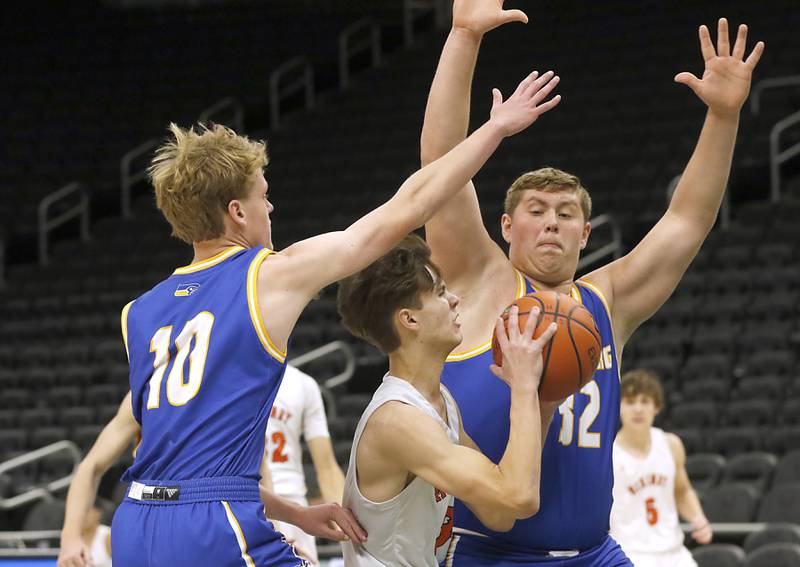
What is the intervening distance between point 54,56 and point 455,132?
1945cm

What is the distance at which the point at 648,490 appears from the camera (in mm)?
7602

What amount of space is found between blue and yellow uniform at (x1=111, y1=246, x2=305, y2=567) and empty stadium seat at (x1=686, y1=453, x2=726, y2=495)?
23.6ft

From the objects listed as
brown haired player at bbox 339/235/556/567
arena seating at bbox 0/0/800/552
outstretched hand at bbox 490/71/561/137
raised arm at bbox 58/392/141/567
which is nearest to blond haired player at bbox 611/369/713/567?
arena seating at bbox 0/0/800/552

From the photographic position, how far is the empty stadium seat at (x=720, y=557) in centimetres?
784

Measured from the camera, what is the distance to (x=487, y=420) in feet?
12.8

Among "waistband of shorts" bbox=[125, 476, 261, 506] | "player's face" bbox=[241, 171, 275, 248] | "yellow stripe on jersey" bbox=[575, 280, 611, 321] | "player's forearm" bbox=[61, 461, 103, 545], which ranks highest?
"player's face" bbox=[241, 171, 275, 248]

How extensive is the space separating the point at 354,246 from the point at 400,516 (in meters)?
0.71

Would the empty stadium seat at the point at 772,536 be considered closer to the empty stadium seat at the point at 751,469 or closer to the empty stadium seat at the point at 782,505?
the empty stadium seat at the point at 782,505

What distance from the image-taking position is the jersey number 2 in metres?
3.92

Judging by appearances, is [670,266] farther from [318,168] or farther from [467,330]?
[318,168]

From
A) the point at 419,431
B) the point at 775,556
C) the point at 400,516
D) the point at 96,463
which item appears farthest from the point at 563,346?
the point at 775,556

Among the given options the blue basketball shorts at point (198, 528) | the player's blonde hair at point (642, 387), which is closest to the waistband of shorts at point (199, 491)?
the blue basketball shorts at point (198, 528)

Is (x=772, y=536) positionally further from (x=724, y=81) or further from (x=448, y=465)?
(x=448, y=465)

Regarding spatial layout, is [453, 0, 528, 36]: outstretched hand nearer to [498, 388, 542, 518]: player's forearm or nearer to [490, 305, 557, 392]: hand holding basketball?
[490, 305, 557, 392]: hand holding basketball
